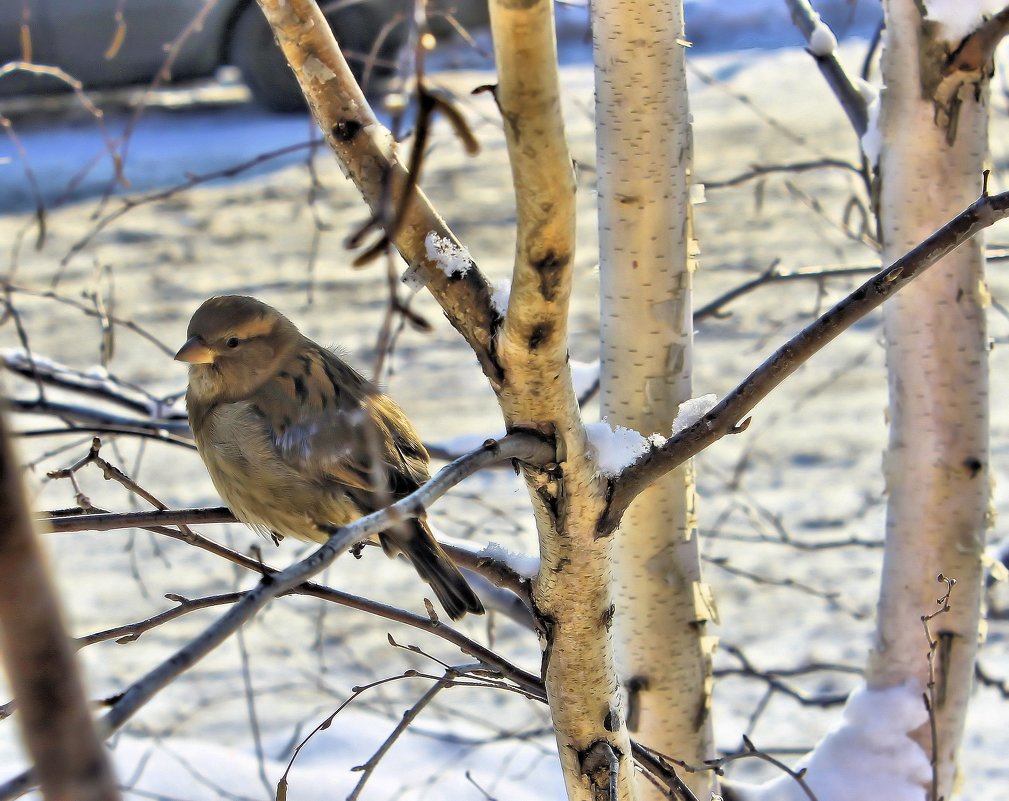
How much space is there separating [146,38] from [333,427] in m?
8.60

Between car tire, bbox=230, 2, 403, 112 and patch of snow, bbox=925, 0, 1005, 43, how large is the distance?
777cm

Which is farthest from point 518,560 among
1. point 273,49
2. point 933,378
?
point 273,49

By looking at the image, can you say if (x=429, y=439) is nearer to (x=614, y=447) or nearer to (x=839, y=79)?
(x=839, y=79)

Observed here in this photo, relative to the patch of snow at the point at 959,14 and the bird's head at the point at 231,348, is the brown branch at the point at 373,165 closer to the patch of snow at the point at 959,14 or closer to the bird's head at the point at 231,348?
the patch of snow at the point at 959,14

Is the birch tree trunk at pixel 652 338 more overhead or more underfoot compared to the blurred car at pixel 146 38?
more underfoot

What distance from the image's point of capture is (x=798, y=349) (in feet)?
4.54

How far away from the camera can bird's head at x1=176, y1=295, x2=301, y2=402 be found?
8.89 feet

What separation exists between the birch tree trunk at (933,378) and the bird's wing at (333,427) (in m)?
1.03

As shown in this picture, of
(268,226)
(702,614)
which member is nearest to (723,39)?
(268,226)

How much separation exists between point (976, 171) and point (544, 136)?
1.34 metres

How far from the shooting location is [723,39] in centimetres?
1223

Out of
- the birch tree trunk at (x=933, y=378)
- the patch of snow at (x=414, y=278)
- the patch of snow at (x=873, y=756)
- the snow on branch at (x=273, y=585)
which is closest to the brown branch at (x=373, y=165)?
the patch of snow at (x=414, y=278)

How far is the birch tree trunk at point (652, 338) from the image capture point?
5.89ft

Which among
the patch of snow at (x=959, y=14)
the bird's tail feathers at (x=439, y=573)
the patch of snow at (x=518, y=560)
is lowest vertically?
the patch of snow at (x=518, y=560)
